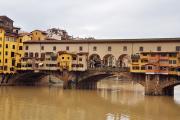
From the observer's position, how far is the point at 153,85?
4916 cm

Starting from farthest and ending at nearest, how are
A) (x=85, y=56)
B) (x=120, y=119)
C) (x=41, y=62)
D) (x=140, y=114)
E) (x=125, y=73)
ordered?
(x=41, y=62)
(x=85, y=56)
(x=125, y=73)
(x=140, y=114)
(x=120, y=119)

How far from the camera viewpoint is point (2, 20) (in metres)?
67.2

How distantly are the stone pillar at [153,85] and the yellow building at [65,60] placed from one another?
1540cm

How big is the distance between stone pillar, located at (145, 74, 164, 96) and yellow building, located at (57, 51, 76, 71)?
15402mm

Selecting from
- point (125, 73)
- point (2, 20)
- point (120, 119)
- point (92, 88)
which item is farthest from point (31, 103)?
point (2, 20)

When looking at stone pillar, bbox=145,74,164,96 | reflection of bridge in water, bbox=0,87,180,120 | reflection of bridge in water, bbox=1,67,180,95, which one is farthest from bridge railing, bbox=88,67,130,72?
reflection of bridge in water, bbox=0,87,180,120

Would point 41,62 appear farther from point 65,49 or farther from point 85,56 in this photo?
point 85,56

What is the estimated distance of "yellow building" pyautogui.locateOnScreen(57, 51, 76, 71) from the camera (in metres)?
58.0

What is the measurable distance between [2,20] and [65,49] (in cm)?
1683

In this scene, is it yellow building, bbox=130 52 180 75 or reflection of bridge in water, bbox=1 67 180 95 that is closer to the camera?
yellow building, bbox=130 52 180 75

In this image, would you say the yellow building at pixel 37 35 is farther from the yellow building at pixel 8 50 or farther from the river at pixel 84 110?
the river at pixel 84 110

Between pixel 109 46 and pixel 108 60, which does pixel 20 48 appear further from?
pixel 108 60

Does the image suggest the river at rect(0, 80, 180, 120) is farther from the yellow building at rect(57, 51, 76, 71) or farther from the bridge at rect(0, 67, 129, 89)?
the yellow building at rect(57, 51, 76, 71)

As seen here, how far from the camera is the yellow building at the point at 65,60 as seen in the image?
190 ft
